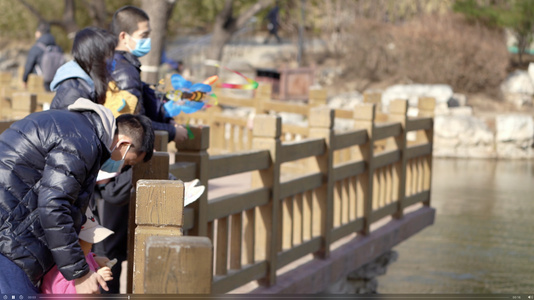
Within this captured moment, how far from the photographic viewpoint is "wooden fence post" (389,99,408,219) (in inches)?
302

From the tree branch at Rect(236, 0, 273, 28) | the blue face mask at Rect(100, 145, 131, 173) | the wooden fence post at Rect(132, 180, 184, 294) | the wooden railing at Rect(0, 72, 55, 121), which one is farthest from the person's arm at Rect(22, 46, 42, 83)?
the wooden fence post at Rect(132, 180, 184, 294)

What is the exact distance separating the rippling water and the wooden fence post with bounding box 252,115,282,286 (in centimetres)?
330

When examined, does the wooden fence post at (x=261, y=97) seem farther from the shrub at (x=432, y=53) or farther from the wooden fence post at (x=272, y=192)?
the shrub at (x=432, y=53)

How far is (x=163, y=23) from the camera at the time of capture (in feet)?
48.9

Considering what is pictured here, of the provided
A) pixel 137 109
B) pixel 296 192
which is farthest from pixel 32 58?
pixel 137 109

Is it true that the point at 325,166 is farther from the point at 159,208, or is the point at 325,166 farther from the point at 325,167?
the point at 159,208

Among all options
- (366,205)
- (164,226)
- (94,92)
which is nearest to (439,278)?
(366,205)

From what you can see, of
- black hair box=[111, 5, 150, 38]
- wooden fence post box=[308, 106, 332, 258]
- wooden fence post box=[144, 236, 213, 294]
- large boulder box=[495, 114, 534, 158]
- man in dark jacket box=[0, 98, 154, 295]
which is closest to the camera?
wooden fence post box=[144, 236, 213, 294]

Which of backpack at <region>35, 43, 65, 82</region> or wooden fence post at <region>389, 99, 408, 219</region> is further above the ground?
backpack at <region>35, 43, 65, 82</region>

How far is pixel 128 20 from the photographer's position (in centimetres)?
454

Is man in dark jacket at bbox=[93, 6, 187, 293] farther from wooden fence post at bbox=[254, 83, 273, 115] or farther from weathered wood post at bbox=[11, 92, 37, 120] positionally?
wooden fence post at bbox=[254, 83, 273, 115]

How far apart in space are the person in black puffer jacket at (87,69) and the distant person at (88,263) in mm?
599

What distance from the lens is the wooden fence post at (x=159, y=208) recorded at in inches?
95.8

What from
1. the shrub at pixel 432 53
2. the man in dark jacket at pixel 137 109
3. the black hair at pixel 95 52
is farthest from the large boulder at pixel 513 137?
the black hair at pixel 95 52
